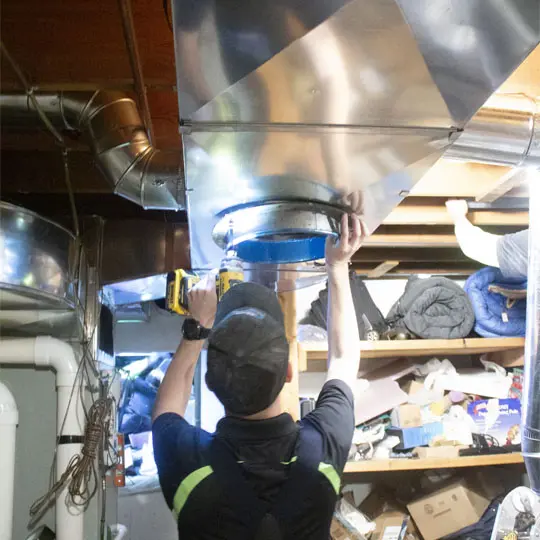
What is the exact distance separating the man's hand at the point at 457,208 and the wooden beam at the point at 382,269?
611 millimetres

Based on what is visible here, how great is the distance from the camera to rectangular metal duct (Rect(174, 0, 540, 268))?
2.00ft

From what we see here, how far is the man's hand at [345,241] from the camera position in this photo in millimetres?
1187

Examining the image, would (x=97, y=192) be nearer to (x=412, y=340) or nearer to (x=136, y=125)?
(x=136, y=125)

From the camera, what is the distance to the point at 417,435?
2.09 meters

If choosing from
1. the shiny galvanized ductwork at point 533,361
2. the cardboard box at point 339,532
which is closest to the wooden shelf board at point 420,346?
the shiny galvanized ductwork at point 533,361

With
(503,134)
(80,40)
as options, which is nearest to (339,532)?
(503,134)

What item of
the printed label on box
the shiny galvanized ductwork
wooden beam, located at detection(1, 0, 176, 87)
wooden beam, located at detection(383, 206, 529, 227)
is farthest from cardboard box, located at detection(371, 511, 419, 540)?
wooden beam, located at detection(1, 0, 176, 87)

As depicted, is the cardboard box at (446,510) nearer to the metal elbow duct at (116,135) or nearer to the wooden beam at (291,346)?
the wooden beam at (291,346)

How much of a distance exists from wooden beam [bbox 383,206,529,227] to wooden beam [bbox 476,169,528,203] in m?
0.16

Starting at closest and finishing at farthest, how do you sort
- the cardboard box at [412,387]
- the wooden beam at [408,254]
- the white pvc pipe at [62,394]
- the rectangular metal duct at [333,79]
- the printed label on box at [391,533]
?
the rectangular metal duct at [333,79] < the white pvc pipe at [62,394] < the printed label on box at [391,533] < the cardboard box at [412,387] < the wooden beam at [408,254]

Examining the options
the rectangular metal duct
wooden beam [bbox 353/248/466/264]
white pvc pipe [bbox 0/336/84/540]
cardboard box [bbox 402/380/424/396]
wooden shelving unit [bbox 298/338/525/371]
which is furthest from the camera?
wooden beam [bbox 353/248/466/264]

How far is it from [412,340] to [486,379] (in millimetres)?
459

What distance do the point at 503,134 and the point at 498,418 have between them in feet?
4.85

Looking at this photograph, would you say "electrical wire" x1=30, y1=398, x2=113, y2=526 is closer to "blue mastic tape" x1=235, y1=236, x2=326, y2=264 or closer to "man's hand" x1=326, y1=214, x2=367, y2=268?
"blue mastic tape" x1=235, y1=236, x2=326, y2=264
